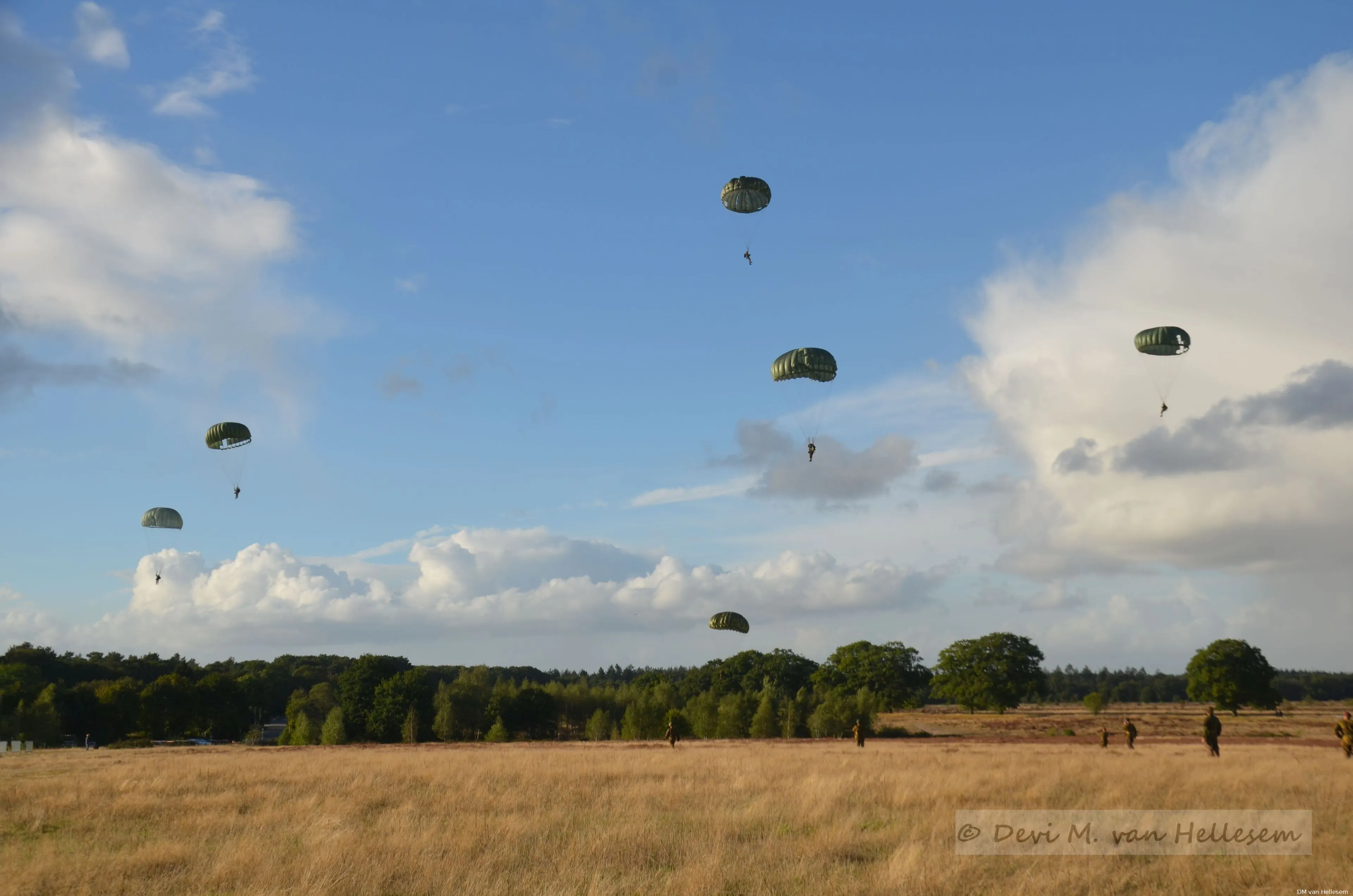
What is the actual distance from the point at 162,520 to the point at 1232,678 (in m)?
91.1

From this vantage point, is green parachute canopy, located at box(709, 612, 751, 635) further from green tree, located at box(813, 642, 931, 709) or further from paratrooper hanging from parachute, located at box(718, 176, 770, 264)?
green tree, located at box(813, 642, 931, 709)

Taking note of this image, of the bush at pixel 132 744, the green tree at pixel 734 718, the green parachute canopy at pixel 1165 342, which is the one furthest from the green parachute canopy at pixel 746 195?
the bush at pixel 132 744

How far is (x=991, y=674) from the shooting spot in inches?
3743

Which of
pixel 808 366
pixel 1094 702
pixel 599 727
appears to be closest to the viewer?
pixel 808 366

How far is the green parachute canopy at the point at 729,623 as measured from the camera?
198 feet

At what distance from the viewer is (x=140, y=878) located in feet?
41.6

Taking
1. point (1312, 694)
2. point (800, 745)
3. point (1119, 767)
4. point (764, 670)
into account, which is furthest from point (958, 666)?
point (1312, 694)

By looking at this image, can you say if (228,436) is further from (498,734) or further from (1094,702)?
(1094,702)

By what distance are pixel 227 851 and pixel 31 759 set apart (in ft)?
115

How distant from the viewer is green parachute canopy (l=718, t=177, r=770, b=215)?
4044cm

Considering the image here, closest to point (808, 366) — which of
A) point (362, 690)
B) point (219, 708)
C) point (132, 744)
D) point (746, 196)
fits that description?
point (746, 196)

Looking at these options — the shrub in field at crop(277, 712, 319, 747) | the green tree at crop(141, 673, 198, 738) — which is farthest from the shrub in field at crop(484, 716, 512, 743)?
the green tree at crop(141, 673, 198, 738)

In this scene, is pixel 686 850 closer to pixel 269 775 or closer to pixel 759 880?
pixel 759 880

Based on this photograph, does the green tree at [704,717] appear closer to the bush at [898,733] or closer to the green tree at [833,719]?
the green tree at [833,719]
